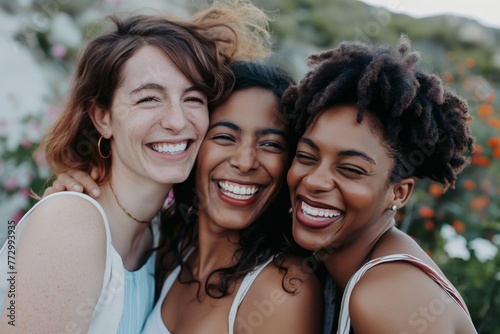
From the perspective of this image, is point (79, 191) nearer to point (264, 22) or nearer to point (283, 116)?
point (283, 116)

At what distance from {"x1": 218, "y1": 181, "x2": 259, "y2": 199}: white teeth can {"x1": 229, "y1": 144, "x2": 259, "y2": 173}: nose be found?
0.31ft

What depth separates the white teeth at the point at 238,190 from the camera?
287cm

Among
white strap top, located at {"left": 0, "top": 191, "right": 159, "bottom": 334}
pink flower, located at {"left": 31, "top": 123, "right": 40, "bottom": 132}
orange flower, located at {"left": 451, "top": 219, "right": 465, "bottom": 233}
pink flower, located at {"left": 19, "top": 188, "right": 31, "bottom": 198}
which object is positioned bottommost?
pink flower, located at {"left": 19, "top": 188, "right": 31, "bottom": 198}

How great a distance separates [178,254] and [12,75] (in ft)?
14.3

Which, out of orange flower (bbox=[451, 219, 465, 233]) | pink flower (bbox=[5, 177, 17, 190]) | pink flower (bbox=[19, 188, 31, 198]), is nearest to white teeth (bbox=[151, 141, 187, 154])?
pink flower (bbox=[19, 188, 31, 198])

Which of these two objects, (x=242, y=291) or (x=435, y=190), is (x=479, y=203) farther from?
(x=242, y=291)

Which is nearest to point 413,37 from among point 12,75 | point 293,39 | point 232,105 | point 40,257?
point 293,39

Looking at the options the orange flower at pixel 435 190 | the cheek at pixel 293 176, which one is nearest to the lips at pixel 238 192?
the cheek at pixel 293 176

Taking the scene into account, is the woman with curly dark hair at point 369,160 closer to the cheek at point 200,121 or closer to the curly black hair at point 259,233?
the curly black hair at point 259,233

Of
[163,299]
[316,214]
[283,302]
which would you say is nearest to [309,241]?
[316,214]

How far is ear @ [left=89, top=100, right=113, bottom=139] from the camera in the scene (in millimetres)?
2982

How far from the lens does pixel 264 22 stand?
3566 mm

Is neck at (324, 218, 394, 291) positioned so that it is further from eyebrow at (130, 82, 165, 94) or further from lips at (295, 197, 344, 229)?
eyebrow at (130, 82, 165, 94)

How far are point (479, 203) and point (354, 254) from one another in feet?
8.47
